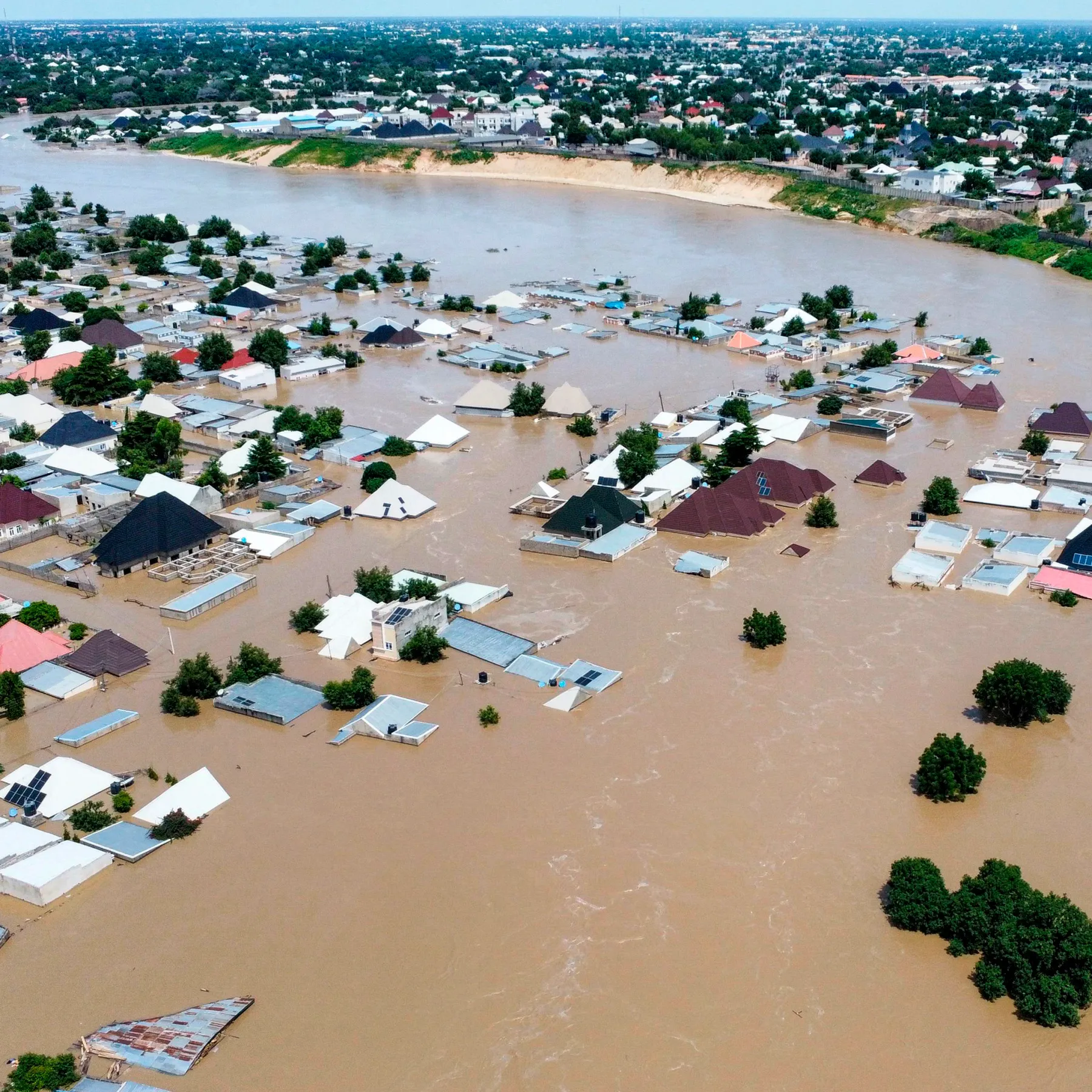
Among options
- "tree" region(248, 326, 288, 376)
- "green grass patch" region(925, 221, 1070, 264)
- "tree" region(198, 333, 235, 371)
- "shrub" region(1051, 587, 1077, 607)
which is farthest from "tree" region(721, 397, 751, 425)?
"green grass patch" region(925, 221, 1070, 264)

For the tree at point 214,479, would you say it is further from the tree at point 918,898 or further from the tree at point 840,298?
the tree at point 840,298

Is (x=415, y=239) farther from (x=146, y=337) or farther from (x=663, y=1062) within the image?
(x=663, y=1062)

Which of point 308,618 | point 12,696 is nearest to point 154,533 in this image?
point 308,618

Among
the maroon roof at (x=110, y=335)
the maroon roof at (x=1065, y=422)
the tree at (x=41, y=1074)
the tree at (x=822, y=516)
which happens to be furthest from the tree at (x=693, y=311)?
the tree at (x=41, y=1074)

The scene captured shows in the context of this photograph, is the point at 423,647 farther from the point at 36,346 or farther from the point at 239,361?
the point at 36,346

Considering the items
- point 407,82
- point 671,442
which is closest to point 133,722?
point 671,442
